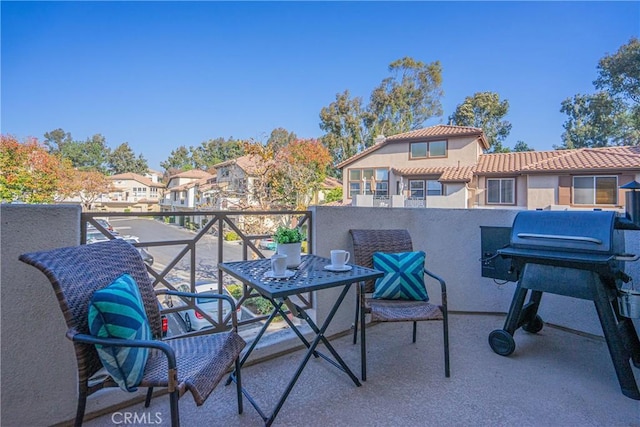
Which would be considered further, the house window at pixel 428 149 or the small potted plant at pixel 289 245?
the house window at pixel 428 149

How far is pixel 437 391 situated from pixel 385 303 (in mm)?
664

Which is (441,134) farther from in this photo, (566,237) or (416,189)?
(566,237)

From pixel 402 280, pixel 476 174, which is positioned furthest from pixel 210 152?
pixel 402 280

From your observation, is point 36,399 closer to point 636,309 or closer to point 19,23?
point 636,309

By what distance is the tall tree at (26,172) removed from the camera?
12.1 meters

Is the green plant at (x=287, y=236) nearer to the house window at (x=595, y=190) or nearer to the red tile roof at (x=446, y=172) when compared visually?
the red tile roof at (x=446, y=172)

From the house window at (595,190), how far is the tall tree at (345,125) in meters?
13.8

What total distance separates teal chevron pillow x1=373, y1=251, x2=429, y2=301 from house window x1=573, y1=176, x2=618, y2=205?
1312 cm

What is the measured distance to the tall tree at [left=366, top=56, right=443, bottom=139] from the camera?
22578 millimetres

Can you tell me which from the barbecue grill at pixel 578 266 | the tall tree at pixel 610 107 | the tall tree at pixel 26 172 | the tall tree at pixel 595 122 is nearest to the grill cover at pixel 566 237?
the barbecue grill at pixel 578 266

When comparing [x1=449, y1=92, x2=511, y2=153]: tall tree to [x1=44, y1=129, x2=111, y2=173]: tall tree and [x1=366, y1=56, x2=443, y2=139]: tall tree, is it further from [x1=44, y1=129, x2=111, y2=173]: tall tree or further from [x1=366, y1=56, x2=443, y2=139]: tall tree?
[x1=44, y1=129, x2=111, y2=173]: tall tree

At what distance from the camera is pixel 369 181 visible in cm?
1734

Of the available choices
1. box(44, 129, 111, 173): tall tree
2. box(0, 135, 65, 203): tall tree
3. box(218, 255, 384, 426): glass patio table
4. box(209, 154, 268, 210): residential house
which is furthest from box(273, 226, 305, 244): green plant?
box(44, 129, 111, 173): tall tree
